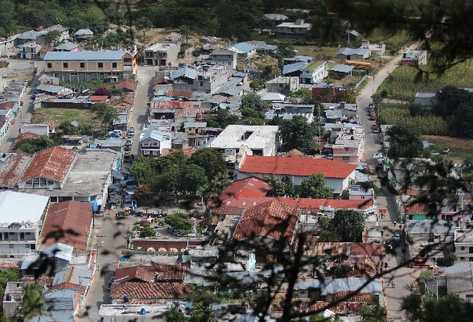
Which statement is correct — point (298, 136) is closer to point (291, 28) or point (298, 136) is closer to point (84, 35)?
point (291, 28)

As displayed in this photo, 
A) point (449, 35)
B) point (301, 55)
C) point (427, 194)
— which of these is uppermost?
point (449, 35)

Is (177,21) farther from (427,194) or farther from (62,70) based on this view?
(427,194)

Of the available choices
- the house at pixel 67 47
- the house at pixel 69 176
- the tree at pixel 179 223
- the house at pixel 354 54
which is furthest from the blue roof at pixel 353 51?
the tree at pixel 179 223

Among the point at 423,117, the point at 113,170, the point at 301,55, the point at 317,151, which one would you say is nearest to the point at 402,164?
the point at 113,170

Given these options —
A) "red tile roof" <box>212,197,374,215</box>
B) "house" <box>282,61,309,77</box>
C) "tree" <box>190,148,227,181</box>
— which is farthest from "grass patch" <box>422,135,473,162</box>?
"house" <box>282,61,309,77</box>

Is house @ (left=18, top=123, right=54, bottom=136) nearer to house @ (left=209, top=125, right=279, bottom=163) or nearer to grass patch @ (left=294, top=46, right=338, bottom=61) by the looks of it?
house @ (left=209, top=125, right=279, bottom=163)

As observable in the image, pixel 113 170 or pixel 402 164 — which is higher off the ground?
pixel 402 164
